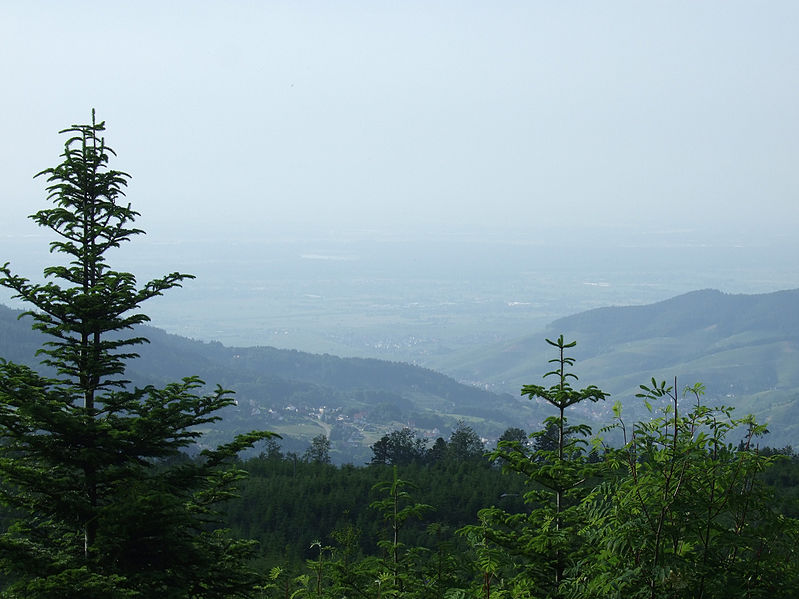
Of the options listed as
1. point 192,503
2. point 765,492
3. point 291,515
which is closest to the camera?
point 765,492

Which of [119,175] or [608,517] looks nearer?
[608,517]

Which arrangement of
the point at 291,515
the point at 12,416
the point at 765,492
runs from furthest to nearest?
1. the point at 291,515
2. the point at 12,416
3. the point at 765,492

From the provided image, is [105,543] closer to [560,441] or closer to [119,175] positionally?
[119,175]

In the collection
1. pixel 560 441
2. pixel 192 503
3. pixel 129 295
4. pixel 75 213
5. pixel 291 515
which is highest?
pixel 75 213

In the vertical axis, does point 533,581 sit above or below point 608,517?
below

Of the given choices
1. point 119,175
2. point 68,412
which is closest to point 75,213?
point 119,175

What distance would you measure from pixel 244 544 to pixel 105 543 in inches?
82.0

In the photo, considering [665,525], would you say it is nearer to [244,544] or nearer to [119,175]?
[244,544]

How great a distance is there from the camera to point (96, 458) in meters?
9.26

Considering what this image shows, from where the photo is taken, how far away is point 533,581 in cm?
910

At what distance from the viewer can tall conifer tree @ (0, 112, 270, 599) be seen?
28.8 feet

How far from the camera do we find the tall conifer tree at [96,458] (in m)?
8.77

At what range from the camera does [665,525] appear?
21.8 feet

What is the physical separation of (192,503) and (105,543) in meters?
1.13
